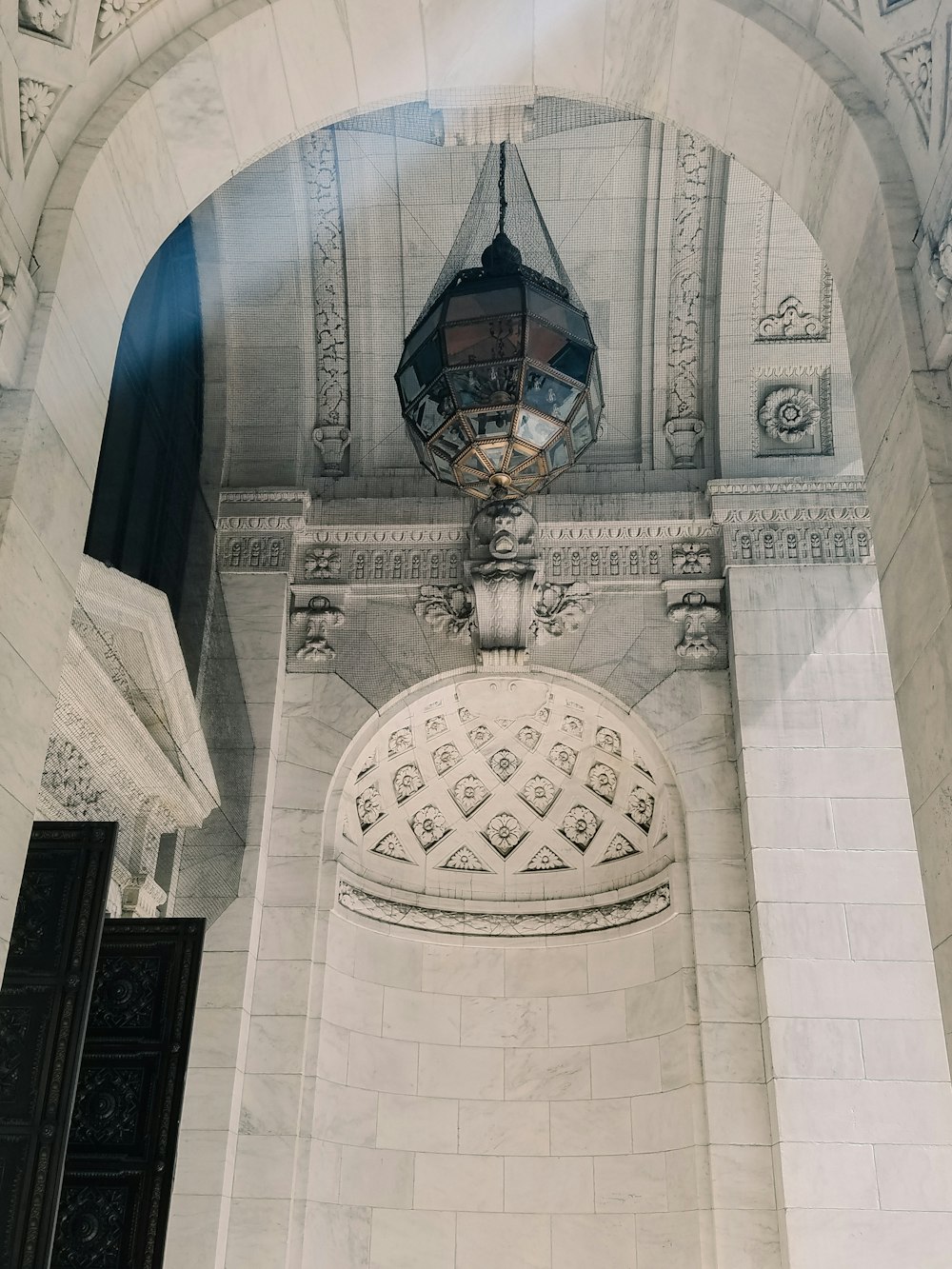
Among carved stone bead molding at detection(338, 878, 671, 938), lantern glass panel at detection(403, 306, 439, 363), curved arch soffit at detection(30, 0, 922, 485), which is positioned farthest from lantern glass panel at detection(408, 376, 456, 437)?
carved stone bead molding at detection(338, 878, 671, 938)

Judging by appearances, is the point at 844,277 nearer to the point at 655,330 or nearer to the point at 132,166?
the point at 132,166

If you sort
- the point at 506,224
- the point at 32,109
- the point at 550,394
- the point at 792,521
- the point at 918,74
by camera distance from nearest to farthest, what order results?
the point at 918,74 < the point at 32,109 < the point at 550,394 < the point at 506,224 < the point at 792,521

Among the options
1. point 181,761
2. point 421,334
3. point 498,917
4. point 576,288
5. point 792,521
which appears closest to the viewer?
point 421,334

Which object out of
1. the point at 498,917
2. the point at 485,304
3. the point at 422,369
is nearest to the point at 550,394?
the point at 485,304

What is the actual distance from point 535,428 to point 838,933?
12.3 ft

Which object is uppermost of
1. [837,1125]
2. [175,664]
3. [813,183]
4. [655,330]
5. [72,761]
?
[655,330]

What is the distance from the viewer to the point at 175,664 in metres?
6.97

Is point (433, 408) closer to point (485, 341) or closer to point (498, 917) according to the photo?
point (485, 341)

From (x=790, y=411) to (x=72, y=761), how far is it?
19.6ft

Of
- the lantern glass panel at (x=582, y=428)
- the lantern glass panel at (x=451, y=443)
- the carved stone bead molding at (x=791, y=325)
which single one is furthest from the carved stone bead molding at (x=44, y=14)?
the carved stone bead molding at (x=791, y=325)

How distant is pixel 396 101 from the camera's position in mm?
5152

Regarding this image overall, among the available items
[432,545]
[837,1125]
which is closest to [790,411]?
[432,545]

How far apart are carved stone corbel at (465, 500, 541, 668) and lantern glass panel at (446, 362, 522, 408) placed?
2.74 meters

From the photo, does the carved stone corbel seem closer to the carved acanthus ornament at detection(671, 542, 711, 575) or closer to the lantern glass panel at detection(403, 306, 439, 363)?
the carved acanthus ornament at detection(671, 542, 711, 575)
